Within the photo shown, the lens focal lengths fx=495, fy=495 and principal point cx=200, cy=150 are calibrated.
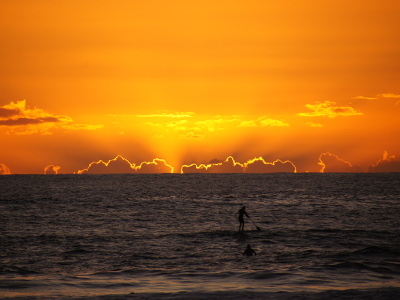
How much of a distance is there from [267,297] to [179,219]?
39.4 metres

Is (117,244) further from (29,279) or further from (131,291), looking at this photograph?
(131,291)

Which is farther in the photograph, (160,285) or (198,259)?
(198,259)

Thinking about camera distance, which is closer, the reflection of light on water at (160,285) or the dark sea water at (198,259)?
the reflection of light on water at (160,285)

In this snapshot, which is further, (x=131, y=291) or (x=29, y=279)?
(x=29, y=279)

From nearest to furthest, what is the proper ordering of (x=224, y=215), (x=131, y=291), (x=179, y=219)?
(x=131, y=291) < (x=179, y=219) < (x=224, y=215)

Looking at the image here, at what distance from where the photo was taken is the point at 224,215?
66.0 meters

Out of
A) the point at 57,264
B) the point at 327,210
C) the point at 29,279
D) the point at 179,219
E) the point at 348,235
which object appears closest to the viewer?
the point at 29,279

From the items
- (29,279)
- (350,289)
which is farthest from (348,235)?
(29,279)

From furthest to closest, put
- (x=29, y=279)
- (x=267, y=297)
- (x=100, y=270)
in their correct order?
(x=100, y=270)
(x=29, y=279)
(x=267, y=297)

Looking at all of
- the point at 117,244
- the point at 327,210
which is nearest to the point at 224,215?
the point at 327,210

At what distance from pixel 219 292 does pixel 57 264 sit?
12.7 m

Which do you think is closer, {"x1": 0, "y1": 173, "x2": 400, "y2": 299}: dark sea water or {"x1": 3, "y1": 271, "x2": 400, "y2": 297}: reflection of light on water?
{"x1": 3, "y1": 271, "x2": 400, "y2": 297}: reflection of light on water

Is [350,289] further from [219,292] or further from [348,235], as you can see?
[348,235]

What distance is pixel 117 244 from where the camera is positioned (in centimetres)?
3969
